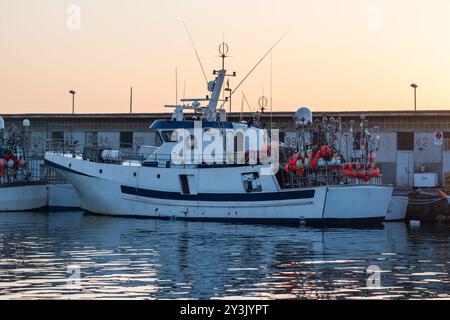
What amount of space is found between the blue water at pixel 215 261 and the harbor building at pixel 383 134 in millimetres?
22301

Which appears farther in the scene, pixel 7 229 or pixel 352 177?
pixel 352 177

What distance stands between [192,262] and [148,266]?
1950 millimetres

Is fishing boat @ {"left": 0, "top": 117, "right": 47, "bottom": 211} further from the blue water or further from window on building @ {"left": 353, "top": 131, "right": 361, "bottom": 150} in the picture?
window on building @ {"left": 353, "top": 131, "right": 361, "bottom": 150}

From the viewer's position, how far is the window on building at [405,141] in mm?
76312

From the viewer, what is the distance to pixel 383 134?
7681cm

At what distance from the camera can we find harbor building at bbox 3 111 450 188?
75.8 metres

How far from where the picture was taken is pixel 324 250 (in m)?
40.6

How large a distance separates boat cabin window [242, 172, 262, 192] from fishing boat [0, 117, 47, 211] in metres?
18.6

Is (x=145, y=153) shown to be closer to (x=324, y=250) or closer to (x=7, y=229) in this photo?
(x=7, y=229)

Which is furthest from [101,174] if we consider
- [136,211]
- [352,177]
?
[352,177]

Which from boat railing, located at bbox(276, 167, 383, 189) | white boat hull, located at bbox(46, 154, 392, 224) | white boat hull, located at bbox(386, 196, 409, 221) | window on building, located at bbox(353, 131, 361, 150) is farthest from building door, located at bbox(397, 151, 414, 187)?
white boat hull, located at bbox(46, 154, 392, 224)

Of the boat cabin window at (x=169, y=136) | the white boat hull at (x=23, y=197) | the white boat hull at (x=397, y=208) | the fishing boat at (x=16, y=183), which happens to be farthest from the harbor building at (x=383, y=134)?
the white boat hull at (x=397, y=208)

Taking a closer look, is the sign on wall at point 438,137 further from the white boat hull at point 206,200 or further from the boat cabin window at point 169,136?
the boat cabin window at point 169,136

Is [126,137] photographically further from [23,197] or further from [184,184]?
[184,184]
